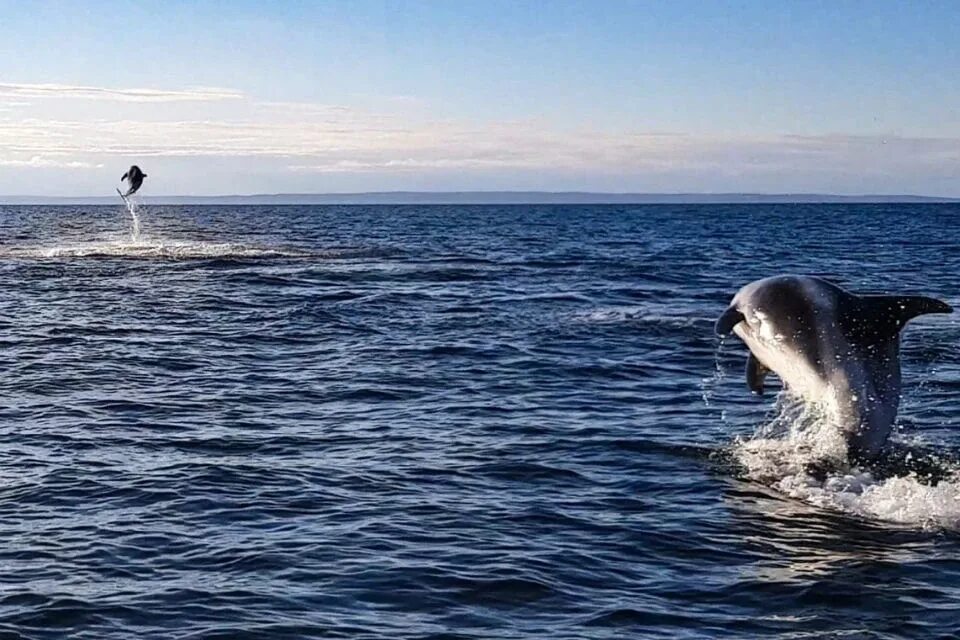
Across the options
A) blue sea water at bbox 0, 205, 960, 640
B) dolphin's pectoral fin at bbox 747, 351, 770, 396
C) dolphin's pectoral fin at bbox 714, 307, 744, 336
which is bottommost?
blue sea water at bbox 0, 205, 960, 640

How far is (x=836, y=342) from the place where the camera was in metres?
14.5

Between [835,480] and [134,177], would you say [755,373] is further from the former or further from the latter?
[134,177]

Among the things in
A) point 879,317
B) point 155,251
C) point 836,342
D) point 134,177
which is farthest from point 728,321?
point 155,251

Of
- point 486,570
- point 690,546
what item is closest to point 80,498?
point 486,570

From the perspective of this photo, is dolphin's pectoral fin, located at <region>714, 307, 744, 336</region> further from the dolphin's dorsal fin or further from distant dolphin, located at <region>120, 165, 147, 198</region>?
distant dolphin, located at <region>120, 165, 147, 198</region>

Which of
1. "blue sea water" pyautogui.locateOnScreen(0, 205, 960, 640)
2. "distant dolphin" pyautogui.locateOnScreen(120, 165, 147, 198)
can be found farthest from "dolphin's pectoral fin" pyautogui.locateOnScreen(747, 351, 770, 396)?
"distant dolphin" pyautogui.locateOnScreen(120, 165, 147, 198)

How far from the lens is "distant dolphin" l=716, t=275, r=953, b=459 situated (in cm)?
1402

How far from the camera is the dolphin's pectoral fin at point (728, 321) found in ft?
48.9

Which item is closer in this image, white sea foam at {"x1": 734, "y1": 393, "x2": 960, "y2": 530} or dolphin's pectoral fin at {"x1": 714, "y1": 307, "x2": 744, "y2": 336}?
white sea foam at {"x1": 734, "y1": 393, "x2": 960, "y2": 530}

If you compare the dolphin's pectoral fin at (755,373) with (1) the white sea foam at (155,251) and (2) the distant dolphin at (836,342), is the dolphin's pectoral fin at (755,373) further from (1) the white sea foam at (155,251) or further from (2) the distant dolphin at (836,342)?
(1) the white sea foam at (155,251)

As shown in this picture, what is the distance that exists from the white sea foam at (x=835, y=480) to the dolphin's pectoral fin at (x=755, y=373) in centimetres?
67

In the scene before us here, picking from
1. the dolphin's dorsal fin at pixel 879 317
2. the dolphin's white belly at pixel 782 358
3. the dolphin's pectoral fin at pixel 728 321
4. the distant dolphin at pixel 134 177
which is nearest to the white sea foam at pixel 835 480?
the dolphin's white belly at pixel 782 358

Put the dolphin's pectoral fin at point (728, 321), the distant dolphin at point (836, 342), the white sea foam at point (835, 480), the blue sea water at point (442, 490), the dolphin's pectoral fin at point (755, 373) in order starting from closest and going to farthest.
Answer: the blue sea water at point (442, 490)
the white sea foam at point (835, 480)
the distant dolphin at point (836, 342)
the dolphin's pectoral fin at point (728, 321)
the dolphin's pectoral fin at point (755, 373)

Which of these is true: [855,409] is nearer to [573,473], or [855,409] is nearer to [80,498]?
[573,473]
